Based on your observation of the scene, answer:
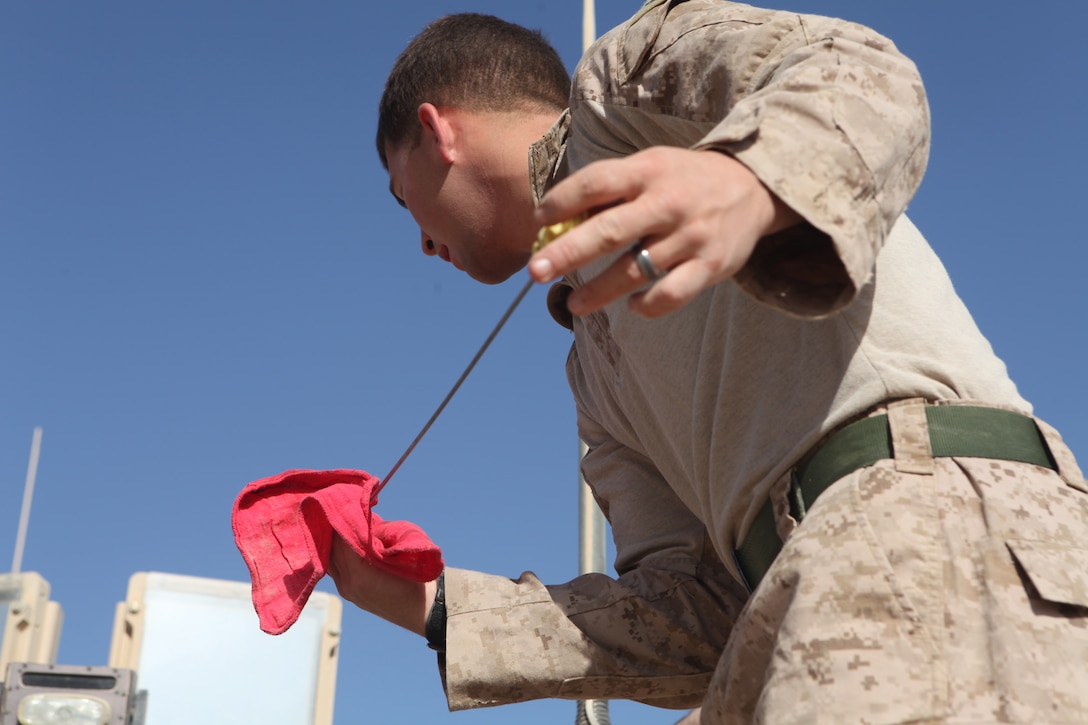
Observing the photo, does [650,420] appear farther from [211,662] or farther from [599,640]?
[211,662]

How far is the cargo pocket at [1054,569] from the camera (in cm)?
156

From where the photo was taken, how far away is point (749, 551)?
6.59 ft

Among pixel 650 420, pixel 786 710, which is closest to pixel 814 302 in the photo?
pixel 786 710

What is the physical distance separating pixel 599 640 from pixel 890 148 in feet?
3.84

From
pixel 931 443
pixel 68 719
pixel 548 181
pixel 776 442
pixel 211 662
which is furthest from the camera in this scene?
pixel 211 662

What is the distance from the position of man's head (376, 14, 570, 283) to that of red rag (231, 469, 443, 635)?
22.6 inches

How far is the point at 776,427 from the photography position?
6.29ft

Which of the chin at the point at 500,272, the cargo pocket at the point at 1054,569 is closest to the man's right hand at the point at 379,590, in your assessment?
the chin at the point at 500,272

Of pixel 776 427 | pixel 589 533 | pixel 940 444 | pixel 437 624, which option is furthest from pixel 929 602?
pixel 589 533

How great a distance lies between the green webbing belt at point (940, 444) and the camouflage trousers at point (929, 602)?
19 millimetres

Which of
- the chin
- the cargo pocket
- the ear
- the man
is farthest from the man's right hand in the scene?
the cargo pocket

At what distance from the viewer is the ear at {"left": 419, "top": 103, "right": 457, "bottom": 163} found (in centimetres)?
279

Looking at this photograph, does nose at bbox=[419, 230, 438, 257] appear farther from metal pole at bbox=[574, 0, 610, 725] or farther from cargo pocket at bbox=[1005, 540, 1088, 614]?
metal pole at bbox=[574, 0, 610, 725]

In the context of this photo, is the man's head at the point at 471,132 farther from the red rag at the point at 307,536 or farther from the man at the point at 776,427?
the red rag at the point at 307,536
